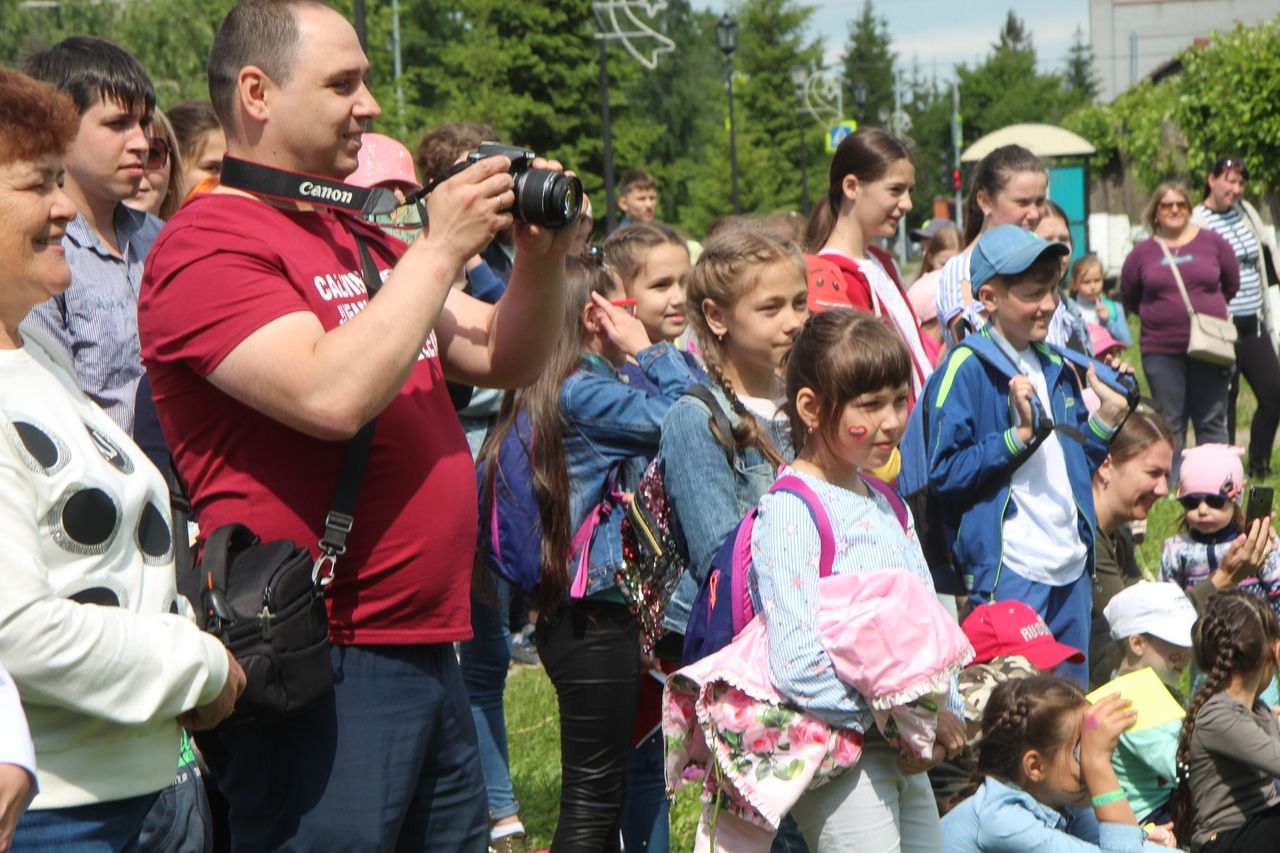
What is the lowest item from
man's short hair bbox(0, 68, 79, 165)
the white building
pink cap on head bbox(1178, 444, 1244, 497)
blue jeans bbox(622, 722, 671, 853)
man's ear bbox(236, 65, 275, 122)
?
blue jeans bbox(622, 722, 671, 853)

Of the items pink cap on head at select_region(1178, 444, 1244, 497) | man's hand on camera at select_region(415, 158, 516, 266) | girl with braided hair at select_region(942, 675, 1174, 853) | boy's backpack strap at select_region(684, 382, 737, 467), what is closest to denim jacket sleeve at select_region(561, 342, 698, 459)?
boy's backpack strap at select_region(684, 382, 737, 467)

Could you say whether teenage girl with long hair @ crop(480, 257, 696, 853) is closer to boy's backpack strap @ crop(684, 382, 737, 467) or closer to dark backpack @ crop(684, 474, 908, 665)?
boy's backpack strap @ crop(684, 382, 737, 467)

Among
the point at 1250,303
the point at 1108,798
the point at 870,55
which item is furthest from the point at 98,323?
the point at 870,55

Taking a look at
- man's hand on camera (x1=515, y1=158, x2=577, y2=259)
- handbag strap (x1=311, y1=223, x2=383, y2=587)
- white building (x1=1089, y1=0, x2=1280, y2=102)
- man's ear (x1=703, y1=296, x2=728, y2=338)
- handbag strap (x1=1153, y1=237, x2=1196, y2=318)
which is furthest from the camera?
white building (x1=1089, y1=0, x2=1280, y2=102)

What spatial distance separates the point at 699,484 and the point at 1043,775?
1276 mm

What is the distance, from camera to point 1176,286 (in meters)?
10.2

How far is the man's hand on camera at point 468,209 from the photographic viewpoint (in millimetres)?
2605

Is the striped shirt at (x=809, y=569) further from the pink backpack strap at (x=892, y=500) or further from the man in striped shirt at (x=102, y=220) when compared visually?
the man in striped shirt at (x=102, y=220)

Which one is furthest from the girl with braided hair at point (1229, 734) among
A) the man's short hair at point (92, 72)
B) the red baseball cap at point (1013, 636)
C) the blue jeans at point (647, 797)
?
the man's short hair at point (92, 72)

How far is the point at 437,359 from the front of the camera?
2922mm

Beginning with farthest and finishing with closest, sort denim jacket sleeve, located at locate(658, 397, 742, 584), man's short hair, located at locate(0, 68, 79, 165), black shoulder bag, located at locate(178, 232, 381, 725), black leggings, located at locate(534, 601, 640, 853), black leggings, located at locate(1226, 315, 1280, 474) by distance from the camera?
black leggings, located at locate(1226, 315, 1280, 474) < black leggings, located at locate(534, 601, 640, 853) < denim jacket sleeve, located at locate(658, 397, 742, 584) < black shoulder bag, located at locate(178, 232, 381, 725) < man's short hair, located at locate(0, 68, 79, 165)

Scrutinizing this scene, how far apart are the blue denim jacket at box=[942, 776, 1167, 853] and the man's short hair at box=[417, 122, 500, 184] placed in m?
3.05

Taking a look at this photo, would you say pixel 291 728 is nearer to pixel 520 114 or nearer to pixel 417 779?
pixel 417 779

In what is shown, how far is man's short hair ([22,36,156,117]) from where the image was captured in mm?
3650
